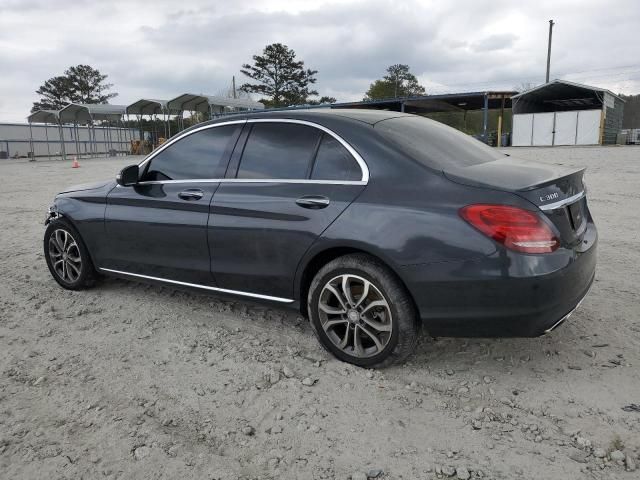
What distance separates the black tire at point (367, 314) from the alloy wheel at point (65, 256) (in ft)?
8.49

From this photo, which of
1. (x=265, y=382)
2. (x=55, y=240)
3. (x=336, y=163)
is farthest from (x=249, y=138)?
(x=55, y=240)

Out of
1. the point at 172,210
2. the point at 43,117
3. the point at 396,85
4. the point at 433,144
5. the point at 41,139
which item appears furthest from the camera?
the point at 396,85

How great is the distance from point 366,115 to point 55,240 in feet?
10.4

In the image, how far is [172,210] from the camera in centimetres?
390

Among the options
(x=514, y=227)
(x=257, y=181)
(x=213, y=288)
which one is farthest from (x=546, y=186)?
(x=213, y=288)

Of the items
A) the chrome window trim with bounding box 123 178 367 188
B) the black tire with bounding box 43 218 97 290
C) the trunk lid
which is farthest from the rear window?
the black tire with bounding box 43 218 97 290

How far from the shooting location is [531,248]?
2648mm

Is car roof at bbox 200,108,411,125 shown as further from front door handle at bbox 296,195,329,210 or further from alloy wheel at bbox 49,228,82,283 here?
alloy wheel at bbox 49,228,82,283

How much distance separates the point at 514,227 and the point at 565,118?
111 ft

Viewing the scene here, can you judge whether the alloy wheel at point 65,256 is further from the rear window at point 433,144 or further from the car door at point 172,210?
the rear window at point 433,144

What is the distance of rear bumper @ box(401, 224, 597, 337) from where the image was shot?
104 inches

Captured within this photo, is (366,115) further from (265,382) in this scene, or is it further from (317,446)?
(317,446)

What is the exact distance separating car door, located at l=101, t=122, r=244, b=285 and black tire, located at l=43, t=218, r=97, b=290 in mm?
432

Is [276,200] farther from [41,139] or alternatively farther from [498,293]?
[41,139]
